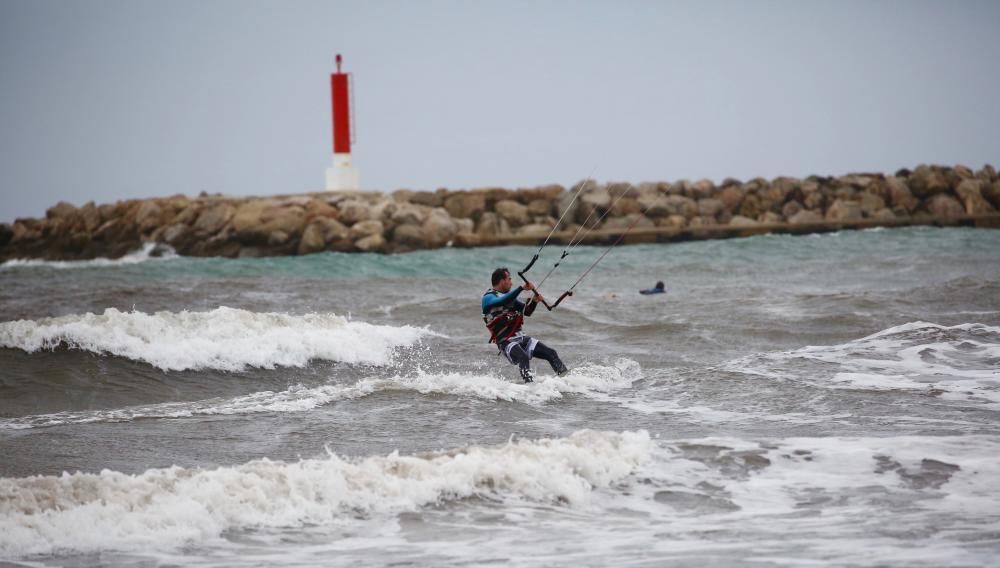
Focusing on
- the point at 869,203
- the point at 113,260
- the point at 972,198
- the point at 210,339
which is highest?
the point at 972,198

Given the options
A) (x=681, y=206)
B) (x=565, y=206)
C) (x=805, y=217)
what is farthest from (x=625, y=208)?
(x=805, y=217)

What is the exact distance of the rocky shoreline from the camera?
46125 mm

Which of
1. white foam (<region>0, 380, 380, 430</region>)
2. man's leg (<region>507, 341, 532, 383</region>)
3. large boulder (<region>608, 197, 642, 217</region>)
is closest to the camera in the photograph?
white foam (<region>0, 380, 380, 430</region>)

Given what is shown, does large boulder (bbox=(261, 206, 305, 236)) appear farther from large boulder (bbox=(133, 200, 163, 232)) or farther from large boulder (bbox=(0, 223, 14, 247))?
large boulder (bbox=(0, 223, 14, 247))

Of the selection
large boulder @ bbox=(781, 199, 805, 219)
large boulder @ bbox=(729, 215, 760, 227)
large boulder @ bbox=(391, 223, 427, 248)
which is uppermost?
large boulder @ bbox=(781, 199, 805, 219)

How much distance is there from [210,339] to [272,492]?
8.23 m

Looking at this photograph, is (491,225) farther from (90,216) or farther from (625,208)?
(90,216)

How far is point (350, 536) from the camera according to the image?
688cm

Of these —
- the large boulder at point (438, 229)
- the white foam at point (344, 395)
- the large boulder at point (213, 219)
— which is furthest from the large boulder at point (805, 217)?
the white foam at point (344, 395)

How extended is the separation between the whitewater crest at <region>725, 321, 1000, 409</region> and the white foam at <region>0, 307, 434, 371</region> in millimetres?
5315

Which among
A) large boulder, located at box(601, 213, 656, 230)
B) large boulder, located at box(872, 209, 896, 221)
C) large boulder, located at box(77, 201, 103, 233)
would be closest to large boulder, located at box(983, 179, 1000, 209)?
large boulder, located at box(872, 209, 896, 221)

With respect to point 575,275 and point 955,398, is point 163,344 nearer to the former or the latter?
point 955,398

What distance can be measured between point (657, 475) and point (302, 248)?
124 feet

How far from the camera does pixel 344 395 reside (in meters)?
11.7
